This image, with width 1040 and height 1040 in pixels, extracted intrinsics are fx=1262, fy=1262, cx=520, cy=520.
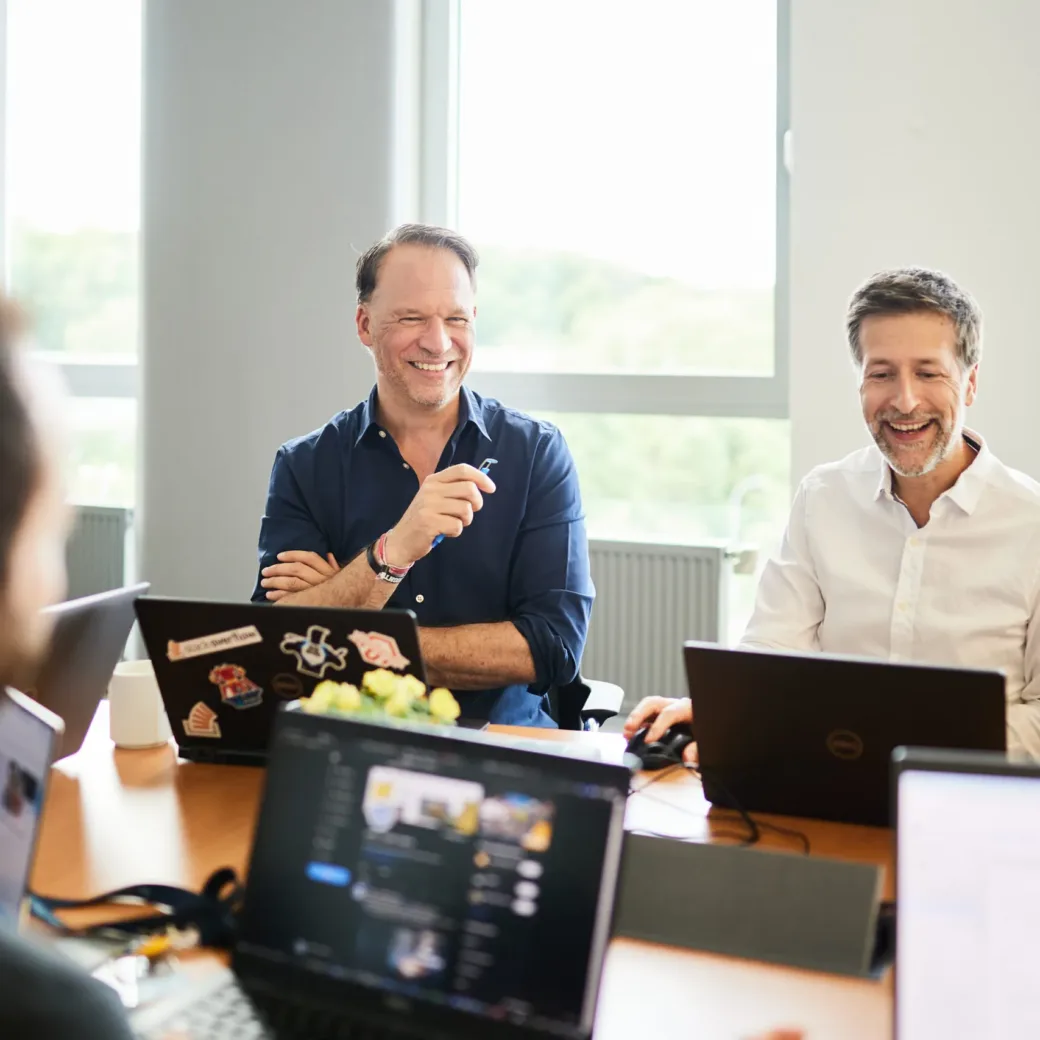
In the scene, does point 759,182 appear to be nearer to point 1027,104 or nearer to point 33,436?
point 1027,104

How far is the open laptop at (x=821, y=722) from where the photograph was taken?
1.41 metres

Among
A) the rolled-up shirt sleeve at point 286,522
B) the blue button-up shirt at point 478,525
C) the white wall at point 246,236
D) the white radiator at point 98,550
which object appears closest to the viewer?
the blue button-up shirt at point 478,525

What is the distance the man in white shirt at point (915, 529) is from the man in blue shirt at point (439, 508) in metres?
0.41

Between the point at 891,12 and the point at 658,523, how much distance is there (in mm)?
1510

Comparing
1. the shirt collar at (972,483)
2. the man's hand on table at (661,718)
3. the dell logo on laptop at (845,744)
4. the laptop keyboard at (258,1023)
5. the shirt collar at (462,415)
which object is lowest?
the laptop keyboard at (258,1023)

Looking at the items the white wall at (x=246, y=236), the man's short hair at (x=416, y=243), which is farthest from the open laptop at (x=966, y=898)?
the white wall at (x=246, y=236)

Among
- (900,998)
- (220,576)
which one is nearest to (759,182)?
(220,576)

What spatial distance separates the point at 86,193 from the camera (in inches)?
174

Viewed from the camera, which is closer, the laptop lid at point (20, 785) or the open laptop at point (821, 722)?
the laptop lid at point (20, 785)

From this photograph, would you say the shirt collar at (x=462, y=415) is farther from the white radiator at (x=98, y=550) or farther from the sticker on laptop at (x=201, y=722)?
the white radiator at (x=98, y=550)

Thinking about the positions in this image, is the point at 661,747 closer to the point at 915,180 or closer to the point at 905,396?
the point at 905,396

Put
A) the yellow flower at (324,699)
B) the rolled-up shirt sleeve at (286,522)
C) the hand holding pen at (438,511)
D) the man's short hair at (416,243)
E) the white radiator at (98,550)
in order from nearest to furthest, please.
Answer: the yellow flower at (324,699) → the hand holding pen at (438,511) → the rolled-up shirt sleeve at (286,522) → the man's short hair at (416,243) → the white radiator at (98,550)

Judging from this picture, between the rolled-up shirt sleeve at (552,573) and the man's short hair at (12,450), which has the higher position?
the man's short hair at (12,450)

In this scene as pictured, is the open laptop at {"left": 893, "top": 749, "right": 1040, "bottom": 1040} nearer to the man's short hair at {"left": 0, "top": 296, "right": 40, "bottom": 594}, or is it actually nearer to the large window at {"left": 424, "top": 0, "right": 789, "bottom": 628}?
the man's short hair at {"left": 0, "top": 296, "right": 40, "bottom": 594}
